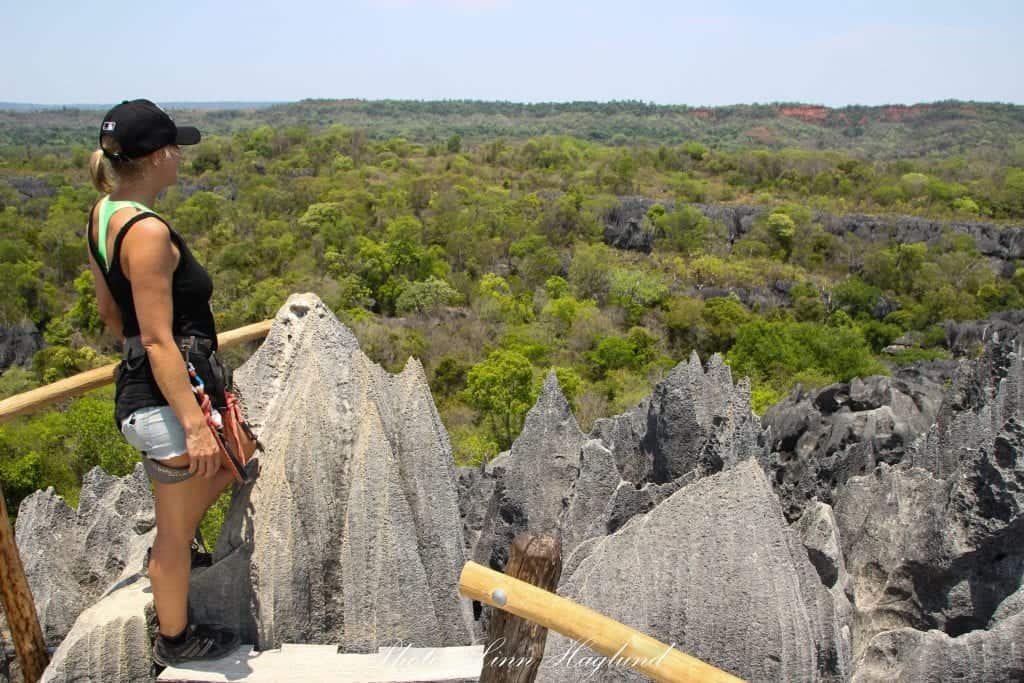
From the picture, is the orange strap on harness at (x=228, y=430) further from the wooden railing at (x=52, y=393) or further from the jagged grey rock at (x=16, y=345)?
the jagged grey rock at (x=16, y=345)

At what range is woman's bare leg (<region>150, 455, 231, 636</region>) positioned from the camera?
246cm

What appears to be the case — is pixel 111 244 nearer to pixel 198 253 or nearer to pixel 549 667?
pixel 549 667

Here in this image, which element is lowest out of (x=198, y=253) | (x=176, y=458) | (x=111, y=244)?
(x=198, y=253)

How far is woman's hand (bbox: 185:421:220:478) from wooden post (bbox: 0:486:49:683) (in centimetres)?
87

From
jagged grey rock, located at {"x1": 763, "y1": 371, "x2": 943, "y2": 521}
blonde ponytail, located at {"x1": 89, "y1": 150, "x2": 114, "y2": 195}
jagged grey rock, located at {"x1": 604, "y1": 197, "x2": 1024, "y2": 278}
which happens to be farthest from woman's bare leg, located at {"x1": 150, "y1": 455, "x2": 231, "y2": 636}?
jagged grey rock, located at {"x1": 604, "y1": 197, "x2": 1024, "y2": 278}

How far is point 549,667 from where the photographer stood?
2842mm

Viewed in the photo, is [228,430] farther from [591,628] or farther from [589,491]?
[589,491]

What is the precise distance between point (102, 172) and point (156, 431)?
2.50 feet

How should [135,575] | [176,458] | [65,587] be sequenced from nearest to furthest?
[176,458]
[135,575]
[65,587]

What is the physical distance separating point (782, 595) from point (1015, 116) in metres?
106

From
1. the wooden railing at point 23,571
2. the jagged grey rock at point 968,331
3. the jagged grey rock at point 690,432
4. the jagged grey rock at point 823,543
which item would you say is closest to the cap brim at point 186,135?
the wooden railing at point 23,571

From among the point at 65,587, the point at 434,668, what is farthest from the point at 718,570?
the point at 65,587

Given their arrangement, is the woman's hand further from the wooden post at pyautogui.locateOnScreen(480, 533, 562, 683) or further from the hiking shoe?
the wooden post at pyautogui.locateOnScreen(480, 533, 562, 683)

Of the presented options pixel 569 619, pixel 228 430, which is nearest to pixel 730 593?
pixel 569 619
